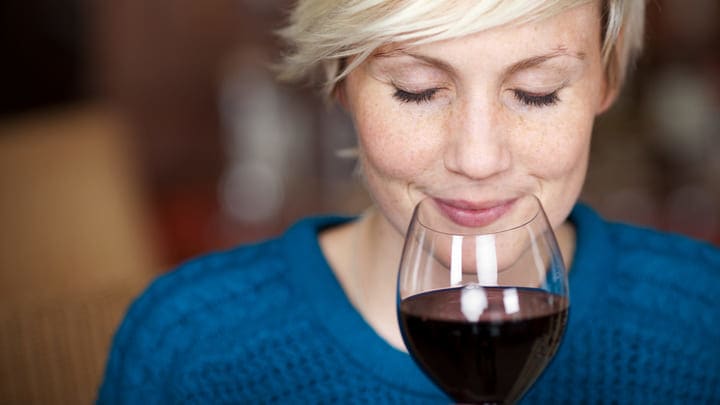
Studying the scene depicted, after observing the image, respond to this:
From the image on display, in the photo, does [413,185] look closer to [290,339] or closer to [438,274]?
[438,274]

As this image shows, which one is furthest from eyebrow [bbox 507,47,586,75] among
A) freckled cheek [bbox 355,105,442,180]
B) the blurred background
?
the blurred background

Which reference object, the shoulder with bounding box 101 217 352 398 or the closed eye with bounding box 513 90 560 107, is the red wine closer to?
the closed eye with bounding box 513 90 560 107

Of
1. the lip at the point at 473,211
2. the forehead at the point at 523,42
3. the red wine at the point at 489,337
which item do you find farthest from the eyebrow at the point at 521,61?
the red wine at the point at 489,337

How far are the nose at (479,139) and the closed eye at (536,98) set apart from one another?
0.04 meters

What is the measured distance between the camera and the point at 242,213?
5086 millimetres

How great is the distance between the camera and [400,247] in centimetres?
129

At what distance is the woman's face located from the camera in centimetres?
101

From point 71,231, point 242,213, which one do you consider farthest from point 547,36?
point 242,213

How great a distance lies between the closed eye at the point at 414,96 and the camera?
3.51ft

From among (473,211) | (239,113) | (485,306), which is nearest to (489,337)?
(485,306)

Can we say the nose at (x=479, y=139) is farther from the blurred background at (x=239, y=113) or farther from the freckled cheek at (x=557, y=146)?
the blurred background at (x=239, y=113)

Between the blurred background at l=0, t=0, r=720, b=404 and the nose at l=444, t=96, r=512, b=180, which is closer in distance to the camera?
the nose at l=444, t=96, r=512, b=180

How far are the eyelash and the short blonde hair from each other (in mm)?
62

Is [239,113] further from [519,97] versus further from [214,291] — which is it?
[519,97]
